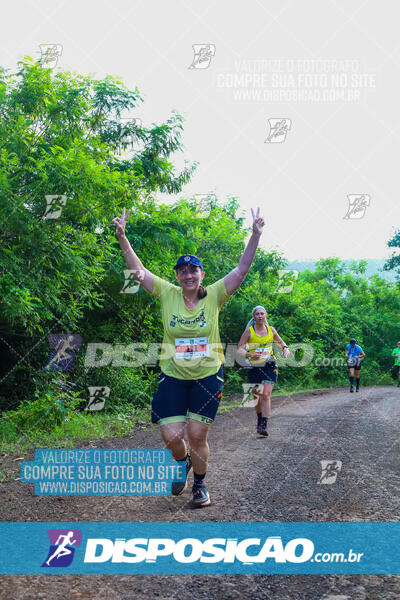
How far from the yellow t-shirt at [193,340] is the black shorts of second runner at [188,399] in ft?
0.19

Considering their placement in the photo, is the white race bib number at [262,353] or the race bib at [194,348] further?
the white race bib number at [262,353]

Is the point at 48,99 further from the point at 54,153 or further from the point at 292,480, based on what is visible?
the point at 292,480

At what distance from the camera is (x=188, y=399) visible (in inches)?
181

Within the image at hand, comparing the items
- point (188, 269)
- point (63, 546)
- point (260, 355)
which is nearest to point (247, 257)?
point (188, 269)

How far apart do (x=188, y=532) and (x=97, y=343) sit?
867 cm

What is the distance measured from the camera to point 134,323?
13219mm

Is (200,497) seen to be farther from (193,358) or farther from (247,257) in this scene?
(247,257)

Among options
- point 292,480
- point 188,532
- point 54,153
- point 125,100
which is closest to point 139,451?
point 292,480

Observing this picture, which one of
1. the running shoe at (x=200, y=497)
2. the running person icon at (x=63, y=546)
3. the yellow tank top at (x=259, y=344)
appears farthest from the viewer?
the yellow tank top at (x=259, y=344)

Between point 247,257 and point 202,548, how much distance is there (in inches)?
89.5

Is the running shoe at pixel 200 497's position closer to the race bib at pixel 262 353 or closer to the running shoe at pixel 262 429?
the running shoe at pixel 262 429

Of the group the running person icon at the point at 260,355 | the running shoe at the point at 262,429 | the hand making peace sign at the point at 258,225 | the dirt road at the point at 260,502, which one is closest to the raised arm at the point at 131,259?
the hand making peace sign at the point at 258,225

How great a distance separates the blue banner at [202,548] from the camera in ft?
10.7

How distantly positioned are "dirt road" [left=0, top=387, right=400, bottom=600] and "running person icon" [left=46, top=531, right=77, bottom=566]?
315 mm
